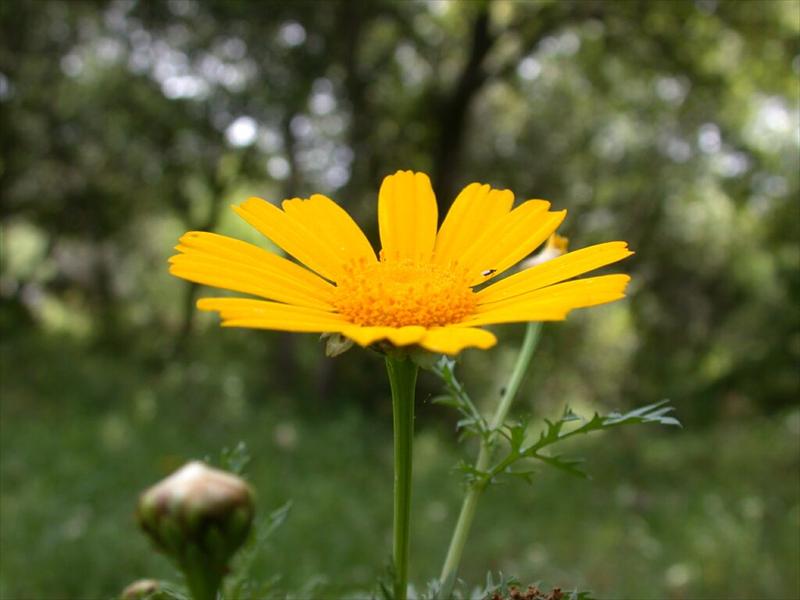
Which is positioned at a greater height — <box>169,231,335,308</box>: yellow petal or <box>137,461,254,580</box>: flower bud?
<box>169,231,335,308</box>: yellow petal

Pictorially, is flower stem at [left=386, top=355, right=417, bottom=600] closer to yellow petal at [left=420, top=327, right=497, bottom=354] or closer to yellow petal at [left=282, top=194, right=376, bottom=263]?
yellow petal at [left=420, top=327, right=497, bottom=354]

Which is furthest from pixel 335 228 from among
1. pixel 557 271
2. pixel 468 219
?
pixel 557 271

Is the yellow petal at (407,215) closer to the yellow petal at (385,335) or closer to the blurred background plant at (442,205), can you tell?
the yellow petal at (385,335)

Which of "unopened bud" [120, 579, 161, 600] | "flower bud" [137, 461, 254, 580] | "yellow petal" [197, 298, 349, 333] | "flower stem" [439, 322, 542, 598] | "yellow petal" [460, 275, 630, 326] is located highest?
"yellow petal" [197, 298, 349, 333]

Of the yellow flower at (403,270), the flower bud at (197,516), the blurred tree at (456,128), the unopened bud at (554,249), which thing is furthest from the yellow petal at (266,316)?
the blurred tree at (456,128)

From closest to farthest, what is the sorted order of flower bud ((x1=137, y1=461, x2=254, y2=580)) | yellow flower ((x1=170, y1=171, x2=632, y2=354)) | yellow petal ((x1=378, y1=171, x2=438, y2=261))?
flower bud ((x1=137, y1=461, x2=254, y2=580))
yellow flower ((x1=170, y1=171, x2=632, y2=354))
yellow petal ((x1=378, y1=171, x2=438, y2=261))

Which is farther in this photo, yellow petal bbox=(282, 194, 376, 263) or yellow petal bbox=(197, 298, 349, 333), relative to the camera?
yellow petal bbox=(282, 194, 376, 263)

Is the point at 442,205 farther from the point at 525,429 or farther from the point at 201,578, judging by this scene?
the point at 201,578

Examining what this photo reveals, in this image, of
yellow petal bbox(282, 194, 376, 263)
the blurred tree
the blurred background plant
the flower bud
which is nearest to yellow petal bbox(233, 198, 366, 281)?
yellow petal bbox(282, 194, 376, 263)
